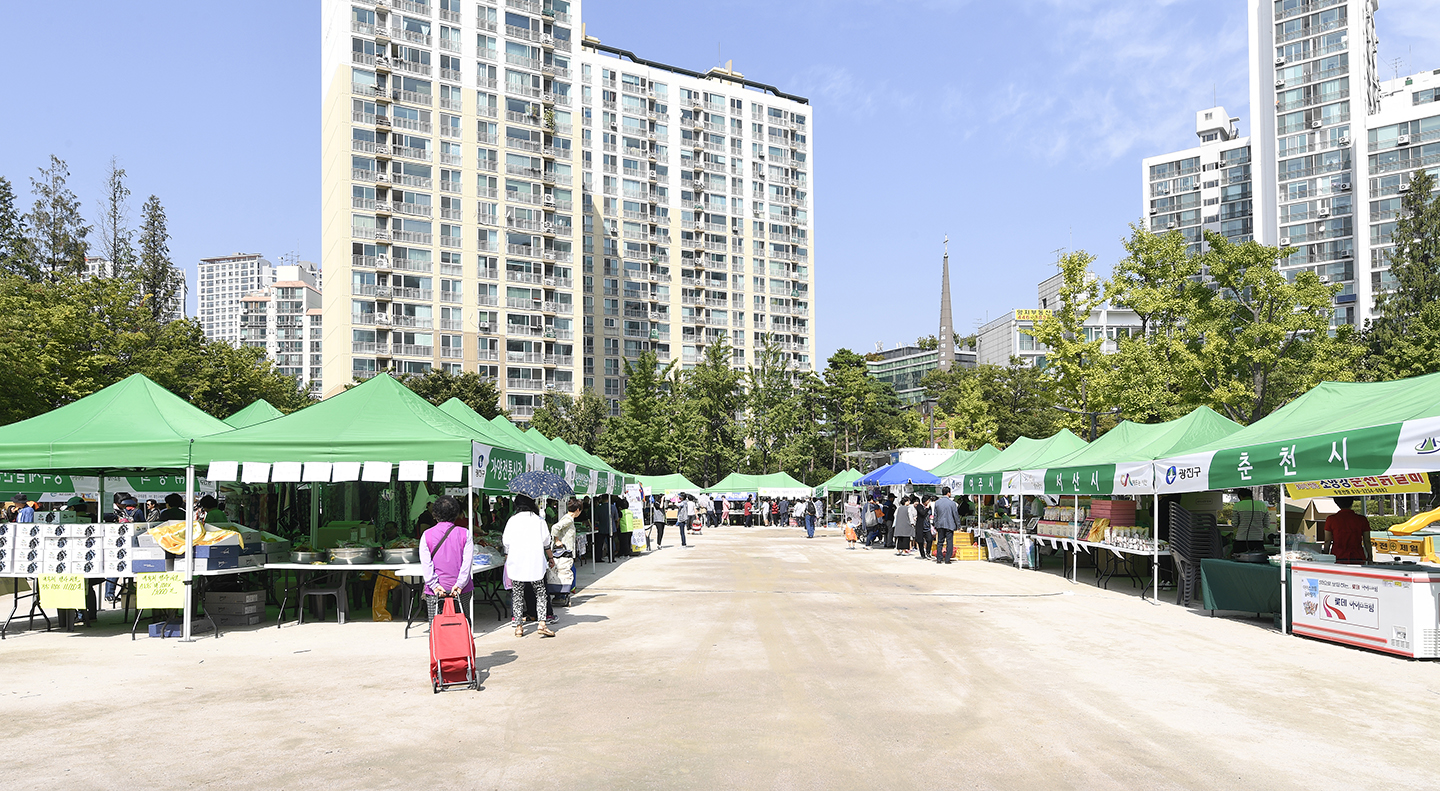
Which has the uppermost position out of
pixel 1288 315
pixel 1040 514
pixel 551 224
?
pixel 551 224

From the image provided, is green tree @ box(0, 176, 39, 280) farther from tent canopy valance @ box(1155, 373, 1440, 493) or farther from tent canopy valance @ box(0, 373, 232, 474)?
tent canopy valance @ box(1155, 373, 1440, 493)

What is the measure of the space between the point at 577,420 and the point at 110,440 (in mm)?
59284

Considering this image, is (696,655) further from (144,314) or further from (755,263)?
(755,263)

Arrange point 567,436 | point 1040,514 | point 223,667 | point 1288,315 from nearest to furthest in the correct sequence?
point 223,667
point 1040,514
point 1288,315
point 567,436

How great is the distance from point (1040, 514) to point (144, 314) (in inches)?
1356

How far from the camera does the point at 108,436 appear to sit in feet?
40.5

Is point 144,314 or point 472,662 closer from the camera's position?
point 472,662

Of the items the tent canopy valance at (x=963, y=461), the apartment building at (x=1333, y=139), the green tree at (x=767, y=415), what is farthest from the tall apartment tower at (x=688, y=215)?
the tent canopy valance at (x=963, y=461)

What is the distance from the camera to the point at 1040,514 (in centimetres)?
2869

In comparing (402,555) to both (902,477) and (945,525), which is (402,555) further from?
(902,477)

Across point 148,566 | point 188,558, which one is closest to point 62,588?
point 148,566

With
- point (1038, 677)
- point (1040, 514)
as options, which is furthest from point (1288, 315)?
point (1038, 677)

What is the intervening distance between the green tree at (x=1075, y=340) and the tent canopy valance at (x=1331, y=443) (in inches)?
854

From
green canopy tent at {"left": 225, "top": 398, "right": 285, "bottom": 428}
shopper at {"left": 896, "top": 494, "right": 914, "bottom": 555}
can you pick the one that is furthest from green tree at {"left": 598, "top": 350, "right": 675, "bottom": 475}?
green canopy tent at {"left": 225, "top": 398, "right": 285, "bottom": 428}
